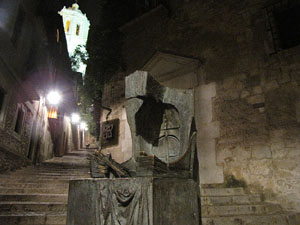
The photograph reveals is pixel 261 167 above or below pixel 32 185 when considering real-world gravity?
above

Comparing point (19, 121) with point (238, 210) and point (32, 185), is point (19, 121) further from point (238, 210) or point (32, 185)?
point (238, 210)

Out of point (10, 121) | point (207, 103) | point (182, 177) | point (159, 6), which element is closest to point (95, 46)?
point (159, 6)

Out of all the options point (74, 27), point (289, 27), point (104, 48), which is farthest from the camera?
point (74, 27)

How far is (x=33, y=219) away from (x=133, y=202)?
2.11 m

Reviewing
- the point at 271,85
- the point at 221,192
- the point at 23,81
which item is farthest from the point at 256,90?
the point at 23,81

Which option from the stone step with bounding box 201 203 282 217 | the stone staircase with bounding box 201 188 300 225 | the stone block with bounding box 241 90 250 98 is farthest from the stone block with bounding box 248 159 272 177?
the stone block with bounding box 241 90 250 98

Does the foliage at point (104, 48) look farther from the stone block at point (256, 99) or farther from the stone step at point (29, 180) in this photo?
the stone block at point (256, 99)

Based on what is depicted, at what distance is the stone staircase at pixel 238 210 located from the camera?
10.2 ft

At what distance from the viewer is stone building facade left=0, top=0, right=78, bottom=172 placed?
22.2 ft

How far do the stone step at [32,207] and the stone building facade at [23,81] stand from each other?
310 cm

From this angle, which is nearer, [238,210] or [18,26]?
[238,210]

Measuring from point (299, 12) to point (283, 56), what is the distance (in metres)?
1.71

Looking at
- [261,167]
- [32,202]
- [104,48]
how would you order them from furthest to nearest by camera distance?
[104,48] → [261,167] → [32,202]

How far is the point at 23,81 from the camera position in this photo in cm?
794
